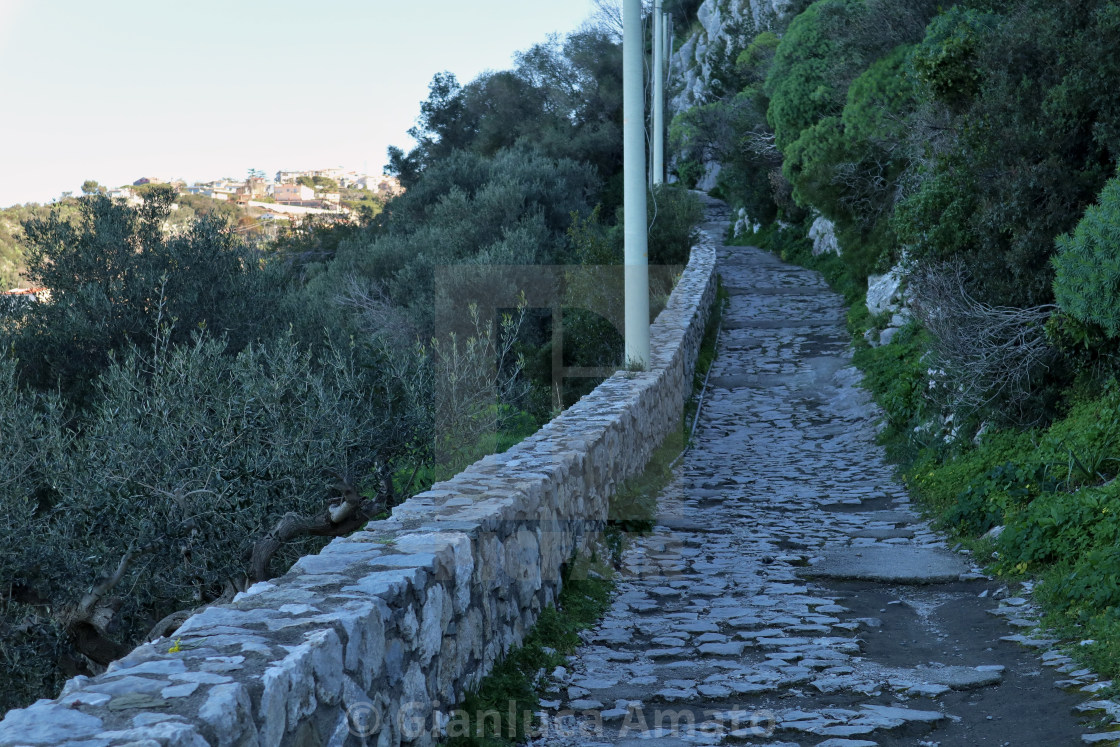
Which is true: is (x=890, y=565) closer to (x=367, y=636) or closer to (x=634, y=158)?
(x=367, y=636)

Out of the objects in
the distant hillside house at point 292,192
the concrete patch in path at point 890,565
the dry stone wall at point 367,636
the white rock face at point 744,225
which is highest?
the distant hillside house at point 292,192

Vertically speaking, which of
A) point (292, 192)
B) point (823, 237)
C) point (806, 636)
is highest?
point (292, 192)

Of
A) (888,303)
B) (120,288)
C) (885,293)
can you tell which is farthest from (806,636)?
(885,293)

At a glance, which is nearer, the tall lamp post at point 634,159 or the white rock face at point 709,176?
the tall lamp post at point 634,159

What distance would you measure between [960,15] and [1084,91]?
18.3 ft

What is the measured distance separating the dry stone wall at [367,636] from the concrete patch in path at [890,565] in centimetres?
188

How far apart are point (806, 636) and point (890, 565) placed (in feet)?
5.71

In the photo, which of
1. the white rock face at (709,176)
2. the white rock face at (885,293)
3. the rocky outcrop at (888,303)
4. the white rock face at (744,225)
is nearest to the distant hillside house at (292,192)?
Answer: the white rock face at (709,176)

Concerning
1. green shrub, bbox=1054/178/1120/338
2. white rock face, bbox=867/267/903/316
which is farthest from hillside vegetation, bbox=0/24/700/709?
green shrub, bbox=1054/178/1120/338

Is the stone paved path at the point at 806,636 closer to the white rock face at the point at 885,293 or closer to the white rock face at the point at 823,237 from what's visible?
the white rock face at the point at 885,293

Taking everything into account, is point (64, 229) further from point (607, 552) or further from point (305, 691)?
point (305, 691)

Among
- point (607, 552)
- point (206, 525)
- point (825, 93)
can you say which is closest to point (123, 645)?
point (206, 525)

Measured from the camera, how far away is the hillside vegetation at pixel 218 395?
297 inches

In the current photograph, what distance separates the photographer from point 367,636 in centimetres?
330
